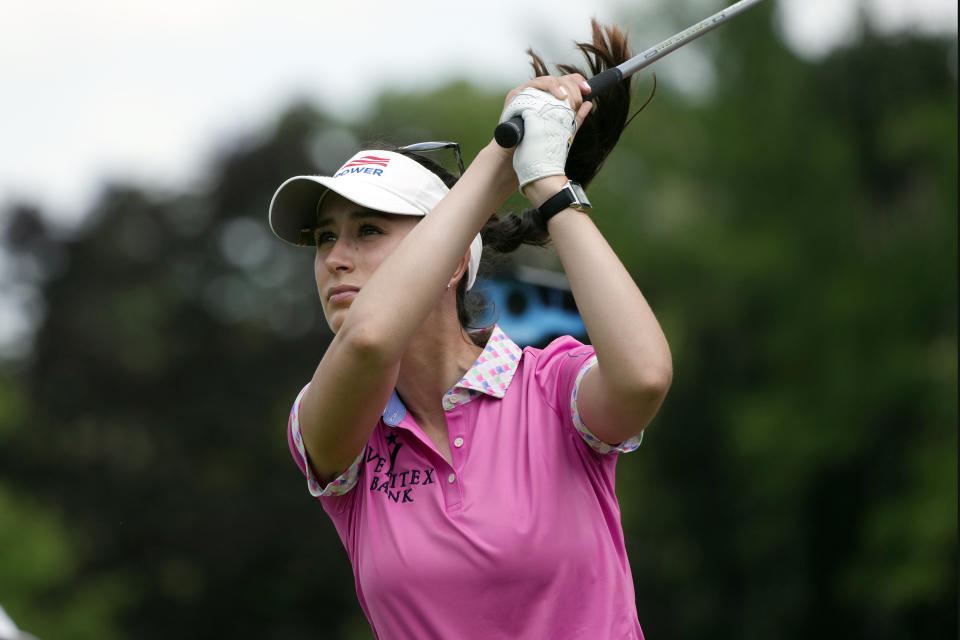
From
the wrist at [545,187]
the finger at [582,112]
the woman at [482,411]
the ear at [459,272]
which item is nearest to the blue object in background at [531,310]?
the ear at [459,272]

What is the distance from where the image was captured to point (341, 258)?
3021mm

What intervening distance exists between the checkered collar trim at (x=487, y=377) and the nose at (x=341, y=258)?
366 mm

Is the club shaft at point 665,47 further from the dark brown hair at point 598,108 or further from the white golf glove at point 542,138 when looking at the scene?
the white golf glove at point 542,138

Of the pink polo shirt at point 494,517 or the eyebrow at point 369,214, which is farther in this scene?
the eyebrow at point 369,214

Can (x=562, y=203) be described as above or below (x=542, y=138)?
below

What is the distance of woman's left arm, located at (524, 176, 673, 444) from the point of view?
8.35ft

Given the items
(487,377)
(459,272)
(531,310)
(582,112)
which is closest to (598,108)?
(582,112)

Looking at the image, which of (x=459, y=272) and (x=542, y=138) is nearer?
(x=542, y=138)

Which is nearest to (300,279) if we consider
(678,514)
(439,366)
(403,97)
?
(678,514)

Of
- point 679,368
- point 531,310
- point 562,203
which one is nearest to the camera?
point 562,203

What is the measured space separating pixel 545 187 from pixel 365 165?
61 centimetres

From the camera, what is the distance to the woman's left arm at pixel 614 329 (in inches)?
100

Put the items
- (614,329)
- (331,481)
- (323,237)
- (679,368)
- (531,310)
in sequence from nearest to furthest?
(614,329) < (331,481) < (323,237) < (531,310) < (679,368)

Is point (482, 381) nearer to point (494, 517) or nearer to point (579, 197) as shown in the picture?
point (494, 517)
